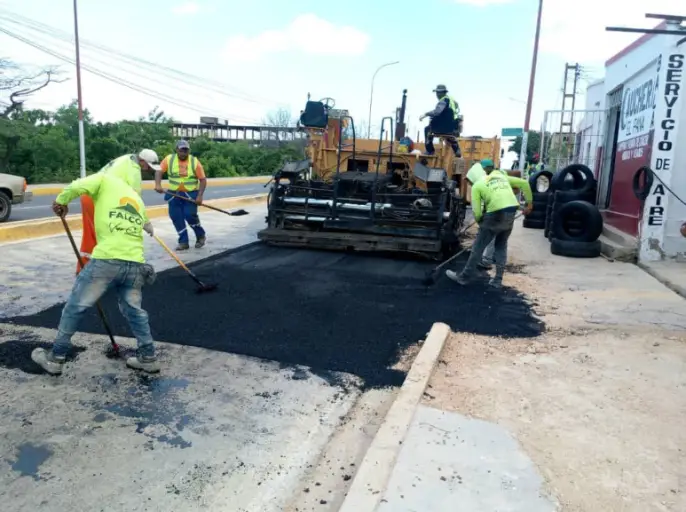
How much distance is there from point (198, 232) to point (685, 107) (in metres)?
7.25

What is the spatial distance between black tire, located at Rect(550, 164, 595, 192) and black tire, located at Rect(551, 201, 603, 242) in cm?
176

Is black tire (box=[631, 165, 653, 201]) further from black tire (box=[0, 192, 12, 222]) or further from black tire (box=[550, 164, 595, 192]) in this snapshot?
black tire (box=[0, 192, 12, 222])

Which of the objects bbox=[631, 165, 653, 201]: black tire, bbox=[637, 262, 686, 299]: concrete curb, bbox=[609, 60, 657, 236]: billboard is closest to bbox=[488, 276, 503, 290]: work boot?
bbox=[637, 262, 686, 299]: concrete curb

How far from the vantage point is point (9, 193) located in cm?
1152

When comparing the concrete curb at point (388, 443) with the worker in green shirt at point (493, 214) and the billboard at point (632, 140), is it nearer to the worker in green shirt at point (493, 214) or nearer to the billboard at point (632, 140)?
the worker in green shirt at point (493, 214)

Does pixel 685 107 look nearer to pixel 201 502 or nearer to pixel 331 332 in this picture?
pixel 331 332

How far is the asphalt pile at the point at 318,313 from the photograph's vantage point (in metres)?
4.42

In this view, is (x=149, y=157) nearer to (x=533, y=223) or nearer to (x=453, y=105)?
(x=453, y=105)

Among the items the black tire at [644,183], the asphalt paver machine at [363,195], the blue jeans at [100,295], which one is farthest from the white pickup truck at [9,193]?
the black tire at [644,183]

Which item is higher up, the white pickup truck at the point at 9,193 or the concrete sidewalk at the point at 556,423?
the white pickup truck at the point at 9,193

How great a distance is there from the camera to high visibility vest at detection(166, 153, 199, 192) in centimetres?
844

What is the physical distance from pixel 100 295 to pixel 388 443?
212cm

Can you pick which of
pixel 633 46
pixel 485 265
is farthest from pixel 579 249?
pixel 633 46

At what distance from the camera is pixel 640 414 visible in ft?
11.0
